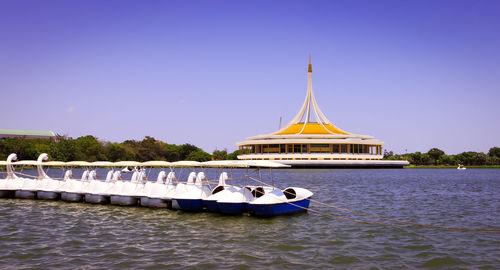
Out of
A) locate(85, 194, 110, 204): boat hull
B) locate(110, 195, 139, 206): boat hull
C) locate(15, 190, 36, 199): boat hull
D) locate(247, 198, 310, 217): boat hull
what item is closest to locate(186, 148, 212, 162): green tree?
locate(15, 190, 36, 199): boat hull

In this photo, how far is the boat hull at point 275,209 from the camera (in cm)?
2408

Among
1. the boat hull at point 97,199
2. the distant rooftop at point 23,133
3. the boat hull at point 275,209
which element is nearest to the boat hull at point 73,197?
the boat hull at point 97,199

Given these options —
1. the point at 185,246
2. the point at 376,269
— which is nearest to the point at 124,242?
the point at 185,246

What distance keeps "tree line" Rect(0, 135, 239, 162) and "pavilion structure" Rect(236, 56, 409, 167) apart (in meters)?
19.8

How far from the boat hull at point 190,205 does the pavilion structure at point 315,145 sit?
82.4 metres

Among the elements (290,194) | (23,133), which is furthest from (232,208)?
(23,133)

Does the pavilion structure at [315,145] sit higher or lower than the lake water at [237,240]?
higher

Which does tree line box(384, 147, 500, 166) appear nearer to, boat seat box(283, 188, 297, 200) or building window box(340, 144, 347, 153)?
building window box(340, 144, 347, 153)

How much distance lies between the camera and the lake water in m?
15.4

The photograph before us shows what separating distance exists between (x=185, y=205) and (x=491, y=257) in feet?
55.5

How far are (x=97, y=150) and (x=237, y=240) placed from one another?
340ft

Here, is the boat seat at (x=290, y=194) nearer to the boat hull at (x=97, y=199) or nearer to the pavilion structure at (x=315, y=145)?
the boat hull at (x=97, y=199)

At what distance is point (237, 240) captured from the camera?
18.9 m

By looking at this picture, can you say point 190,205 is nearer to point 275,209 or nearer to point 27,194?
point 275,209
